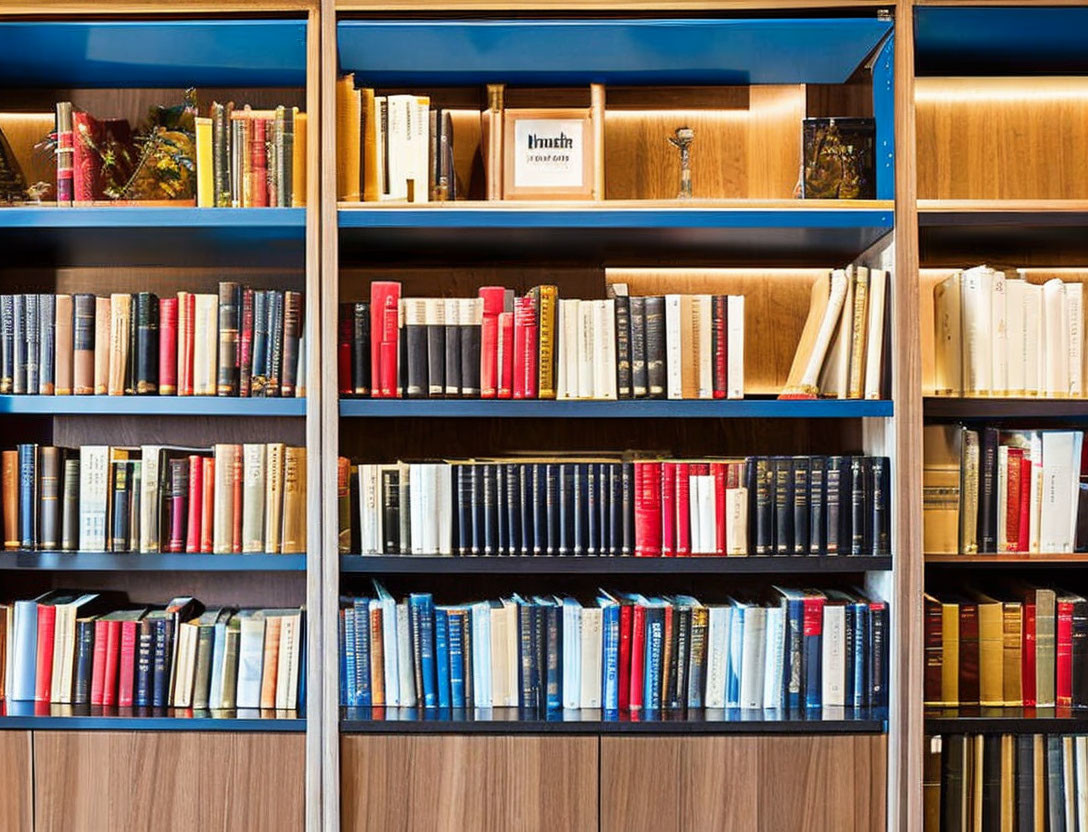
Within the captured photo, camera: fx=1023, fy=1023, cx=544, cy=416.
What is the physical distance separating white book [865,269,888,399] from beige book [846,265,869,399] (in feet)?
0.04

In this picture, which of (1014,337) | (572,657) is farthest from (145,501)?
(1014,337)

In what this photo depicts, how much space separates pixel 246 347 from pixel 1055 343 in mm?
1719

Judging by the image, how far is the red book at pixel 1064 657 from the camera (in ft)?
7.15

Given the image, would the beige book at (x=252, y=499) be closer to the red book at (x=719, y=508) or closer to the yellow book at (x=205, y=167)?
the yellow book at (x=205, y=167)

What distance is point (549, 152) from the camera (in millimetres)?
2227

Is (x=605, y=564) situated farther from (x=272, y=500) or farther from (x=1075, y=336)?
(x=1075, y=336)

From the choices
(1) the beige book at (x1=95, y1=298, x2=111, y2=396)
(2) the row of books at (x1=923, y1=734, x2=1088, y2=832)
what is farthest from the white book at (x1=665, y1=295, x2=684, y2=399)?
(1) the beige book at (x1=95, y1=298, x2=111, y2=396)

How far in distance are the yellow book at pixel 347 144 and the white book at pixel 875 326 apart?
1.09 metres

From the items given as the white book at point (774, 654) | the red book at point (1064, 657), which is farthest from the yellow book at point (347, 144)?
the red book at point (1064, 657)

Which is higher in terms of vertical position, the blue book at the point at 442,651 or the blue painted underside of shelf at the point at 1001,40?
the blue painted underside of shelf at the point at 1001,40

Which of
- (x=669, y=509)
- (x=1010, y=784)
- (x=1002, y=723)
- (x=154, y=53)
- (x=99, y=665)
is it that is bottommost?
(x=1010, y=784)

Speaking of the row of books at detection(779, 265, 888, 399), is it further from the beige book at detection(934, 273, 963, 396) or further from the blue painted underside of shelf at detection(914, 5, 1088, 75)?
the blue painted underside of shelf at detection(914, 5, 1088, 75)

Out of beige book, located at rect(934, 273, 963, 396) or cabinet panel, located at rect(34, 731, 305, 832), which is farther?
beige book, located at rect(934, 273, 963, 396)

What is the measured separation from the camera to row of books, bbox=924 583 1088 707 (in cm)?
217
